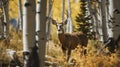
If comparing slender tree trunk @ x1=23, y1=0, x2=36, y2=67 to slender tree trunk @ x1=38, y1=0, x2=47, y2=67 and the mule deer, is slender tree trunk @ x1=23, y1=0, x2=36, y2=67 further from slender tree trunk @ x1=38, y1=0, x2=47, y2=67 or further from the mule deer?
the mule deer

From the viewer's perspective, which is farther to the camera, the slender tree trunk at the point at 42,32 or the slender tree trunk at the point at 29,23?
the slender tree trunk at the point at 42,32

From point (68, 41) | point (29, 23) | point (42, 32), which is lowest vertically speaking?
point (68, 41)

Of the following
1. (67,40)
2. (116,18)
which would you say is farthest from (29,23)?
(67,40)

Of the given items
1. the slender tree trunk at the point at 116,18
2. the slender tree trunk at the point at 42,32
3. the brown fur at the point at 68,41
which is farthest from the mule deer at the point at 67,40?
the slender tree trunk at the point at 42,32

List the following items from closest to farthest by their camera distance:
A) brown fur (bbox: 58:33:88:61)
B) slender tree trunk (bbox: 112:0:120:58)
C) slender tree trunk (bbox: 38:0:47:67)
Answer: slender tree trunk (bbox: 38:0:47:67)
slender tree trunk (bbox: 112:0:120:58)
brown fur (bbox: 58:33:88:61)

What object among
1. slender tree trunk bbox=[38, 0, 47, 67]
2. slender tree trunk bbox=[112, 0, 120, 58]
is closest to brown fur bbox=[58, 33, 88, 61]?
slender tree trunk bbox=[112, 0, 120, 58]

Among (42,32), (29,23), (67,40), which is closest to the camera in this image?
(29,23)

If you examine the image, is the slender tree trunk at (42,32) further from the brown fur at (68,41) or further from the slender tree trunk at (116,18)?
the brown fur at (68,41)

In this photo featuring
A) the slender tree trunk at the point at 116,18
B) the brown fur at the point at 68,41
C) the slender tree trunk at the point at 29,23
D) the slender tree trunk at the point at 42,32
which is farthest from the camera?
the brown fur at the point at 68,41

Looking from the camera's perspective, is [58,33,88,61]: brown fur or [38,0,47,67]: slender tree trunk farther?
[58,33,88,61]: brown fur

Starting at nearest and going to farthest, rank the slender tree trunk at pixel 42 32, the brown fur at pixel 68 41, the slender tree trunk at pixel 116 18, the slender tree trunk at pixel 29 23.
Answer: the slender tree trunk at pixel 29 23
the slender tree trunk at pixel 42 32
the slender tree trunk at pixel 116 18
the brown fur at pixel 68 41

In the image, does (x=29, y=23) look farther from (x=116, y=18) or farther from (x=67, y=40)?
(x=67, y=40)

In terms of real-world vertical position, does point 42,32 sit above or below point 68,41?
above

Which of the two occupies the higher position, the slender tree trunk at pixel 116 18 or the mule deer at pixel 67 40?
the slender tree trunk at pixel 116 18
